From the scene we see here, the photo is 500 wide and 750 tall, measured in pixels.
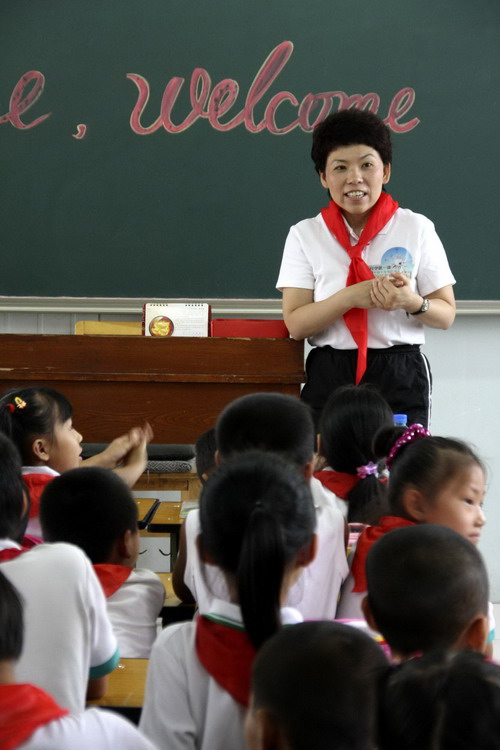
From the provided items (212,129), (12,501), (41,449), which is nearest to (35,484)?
(41,449)

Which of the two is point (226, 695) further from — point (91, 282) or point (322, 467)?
point (91, 282)

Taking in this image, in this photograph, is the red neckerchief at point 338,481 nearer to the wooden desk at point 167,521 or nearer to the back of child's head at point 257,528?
the wooden desk at point 167,521

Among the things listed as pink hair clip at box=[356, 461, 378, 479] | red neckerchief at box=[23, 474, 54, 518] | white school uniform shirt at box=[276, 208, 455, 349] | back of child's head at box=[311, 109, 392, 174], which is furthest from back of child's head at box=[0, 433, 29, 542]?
back of child's head at box=[311, 109, 392, 174]

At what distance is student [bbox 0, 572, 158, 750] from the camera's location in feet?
2.58

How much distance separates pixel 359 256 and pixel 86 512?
1.41 meters

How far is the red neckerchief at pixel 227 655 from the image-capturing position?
1.03 m

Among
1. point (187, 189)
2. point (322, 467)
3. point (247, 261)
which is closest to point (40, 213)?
point (187, 189)

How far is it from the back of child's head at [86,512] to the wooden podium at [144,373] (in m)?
1.21

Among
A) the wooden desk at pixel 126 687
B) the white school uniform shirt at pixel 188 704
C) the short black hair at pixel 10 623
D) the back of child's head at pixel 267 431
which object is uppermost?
the back of child's head at pixel 267 431

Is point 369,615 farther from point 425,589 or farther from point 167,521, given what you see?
point 167,521

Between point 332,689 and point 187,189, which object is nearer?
point 332,689

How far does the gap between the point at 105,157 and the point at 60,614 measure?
2940 millimetres

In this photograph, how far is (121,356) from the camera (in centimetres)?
281

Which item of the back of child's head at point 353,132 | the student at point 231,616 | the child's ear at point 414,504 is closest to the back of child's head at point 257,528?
the student at point 231,616
